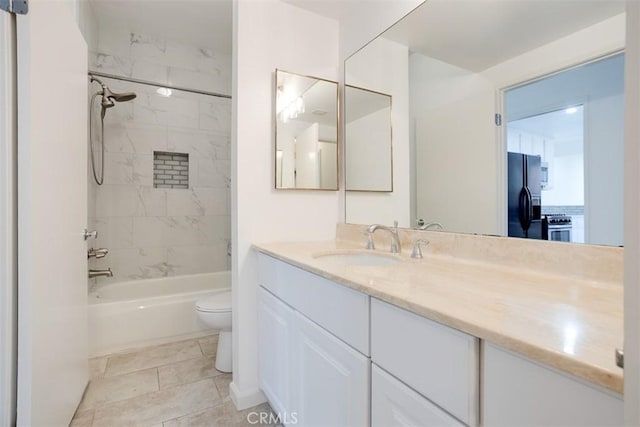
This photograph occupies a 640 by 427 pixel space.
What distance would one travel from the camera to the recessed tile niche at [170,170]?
2.87 meters

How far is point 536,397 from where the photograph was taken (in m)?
0.49

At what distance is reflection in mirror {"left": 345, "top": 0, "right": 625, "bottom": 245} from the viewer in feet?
2.89

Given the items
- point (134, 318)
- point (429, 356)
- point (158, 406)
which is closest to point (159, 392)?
point (158, 406)

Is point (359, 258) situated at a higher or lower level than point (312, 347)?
higher

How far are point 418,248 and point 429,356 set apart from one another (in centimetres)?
74

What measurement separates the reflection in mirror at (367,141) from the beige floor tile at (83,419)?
5.97 ft

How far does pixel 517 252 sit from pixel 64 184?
188cm

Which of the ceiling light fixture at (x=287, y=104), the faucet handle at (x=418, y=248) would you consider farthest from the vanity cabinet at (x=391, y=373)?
the ceiling light fixture at (x=287, y=104)

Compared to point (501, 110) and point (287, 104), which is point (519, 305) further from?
point (287, 104)

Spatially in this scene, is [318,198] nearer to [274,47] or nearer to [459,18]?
[274,47]

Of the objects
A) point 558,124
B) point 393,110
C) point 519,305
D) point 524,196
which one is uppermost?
point 393,110

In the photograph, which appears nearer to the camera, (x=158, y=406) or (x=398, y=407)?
(x=398, y=407)

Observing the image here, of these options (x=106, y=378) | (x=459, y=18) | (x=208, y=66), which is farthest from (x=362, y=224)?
(x=208, y=66)

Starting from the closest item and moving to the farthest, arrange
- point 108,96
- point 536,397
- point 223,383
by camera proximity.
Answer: point 536,397 → point 223,383 → point 108,96
